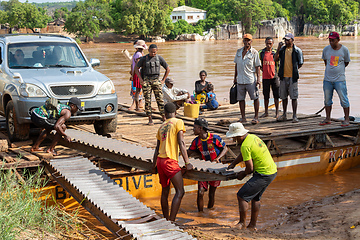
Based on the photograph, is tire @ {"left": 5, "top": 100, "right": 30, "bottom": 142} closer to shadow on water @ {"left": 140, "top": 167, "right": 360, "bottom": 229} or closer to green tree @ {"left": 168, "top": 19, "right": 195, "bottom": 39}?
shadow on water @ {"left": 140, "top": 167, "right": 360, "bottom": 229}

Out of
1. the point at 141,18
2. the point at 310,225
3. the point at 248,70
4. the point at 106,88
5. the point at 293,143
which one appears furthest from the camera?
the point at 141,18

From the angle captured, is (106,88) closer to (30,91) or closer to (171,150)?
(30,91)

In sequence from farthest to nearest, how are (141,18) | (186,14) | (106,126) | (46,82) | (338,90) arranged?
(186,14)
(141,18)
(338,90)
(106,126)
(46,82)

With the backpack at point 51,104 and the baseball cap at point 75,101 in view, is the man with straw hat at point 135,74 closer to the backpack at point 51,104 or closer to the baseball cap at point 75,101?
the baseball cap at point 75,101

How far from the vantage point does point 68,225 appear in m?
5.39

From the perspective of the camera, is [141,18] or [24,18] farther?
[24,18]

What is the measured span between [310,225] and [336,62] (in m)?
3.90

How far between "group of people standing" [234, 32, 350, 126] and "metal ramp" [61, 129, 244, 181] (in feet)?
10.5

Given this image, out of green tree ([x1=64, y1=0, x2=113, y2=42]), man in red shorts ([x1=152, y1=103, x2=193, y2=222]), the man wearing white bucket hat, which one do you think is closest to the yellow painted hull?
man in red shorts ([x1=152, y1=103, x2=193, y2=222])

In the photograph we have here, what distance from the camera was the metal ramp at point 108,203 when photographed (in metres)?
4.92

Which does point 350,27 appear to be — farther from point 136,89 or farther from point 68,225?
point 68,225

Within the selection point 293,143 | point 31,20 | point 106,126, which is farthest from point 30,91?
point 31,20

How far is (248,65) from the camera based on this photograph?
923 cm

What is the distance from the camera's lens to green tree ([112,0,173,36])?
74.5 meters
